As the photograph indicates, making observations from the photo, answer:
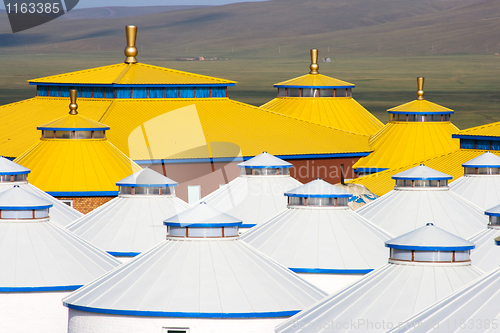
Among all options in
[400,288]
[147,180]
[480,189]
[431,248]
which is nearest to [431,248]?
[431,248]

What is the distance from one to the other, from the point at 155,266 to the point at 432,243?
6.99 metres

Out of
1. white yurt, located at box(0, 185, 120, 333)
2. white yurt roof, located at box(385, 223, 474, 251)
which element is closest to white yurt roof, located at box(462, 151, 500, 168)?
white yurt, located at box(0, 185, 120, 333)

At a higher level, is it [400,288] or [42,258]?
[42,258]

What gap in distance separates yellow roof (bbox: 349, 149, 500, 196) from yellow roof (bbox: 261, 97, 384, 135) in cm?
1361

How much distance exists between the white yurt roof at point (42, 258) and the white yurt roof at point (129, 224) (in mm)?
4945

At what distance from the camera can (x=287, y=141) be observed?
66.3 metres

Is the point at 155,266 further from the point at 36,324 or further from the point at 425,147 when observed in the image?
the point at 425,147

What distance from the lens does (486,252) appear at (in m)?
A: 36.8

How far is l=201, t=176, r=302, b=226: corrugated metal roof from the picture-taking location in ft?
157

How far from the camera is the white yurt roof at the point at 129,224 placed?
43188 mm

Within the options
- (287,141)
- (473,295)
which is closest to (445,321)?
(473,295)

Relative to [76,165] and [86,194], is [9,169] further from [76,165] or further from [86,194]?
[76,165]

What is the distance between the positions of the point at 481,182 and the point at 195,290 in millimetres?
22736

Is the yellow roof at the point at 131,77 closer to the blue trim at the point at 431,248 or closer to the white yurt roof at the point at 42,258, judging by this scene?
the white yurt roof at the point at 42,258
